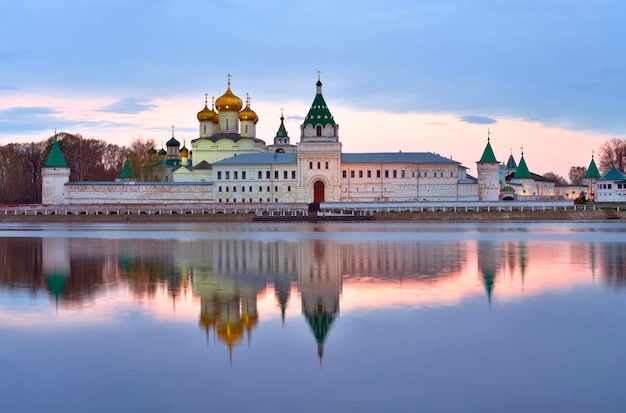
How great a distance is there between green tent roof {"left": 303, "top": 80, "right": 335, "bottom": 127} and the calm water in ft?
134

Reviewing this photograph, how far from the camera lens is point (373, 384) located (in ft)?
23.9

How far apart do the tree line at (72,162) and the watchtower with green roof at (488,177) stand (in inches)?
1034

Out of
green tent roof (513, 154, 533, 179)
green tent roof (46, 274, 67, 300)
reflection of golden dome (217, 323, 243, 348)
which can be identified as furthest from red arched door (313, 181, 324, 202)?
reflection of golden dome (217, 323, 243, 348)

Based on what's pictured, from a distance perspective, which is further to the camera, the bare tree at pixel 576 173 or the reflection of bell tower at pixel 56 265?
the bare tree at pixel 576 173

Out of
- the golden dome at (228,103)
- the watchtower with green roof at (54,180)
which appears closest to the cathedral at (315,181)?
→ the watchtower with green roof at (54,180)

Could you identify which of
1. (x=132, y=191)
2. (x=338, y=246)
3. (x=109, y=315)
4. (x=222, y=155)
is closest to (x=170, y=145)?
(x=222, y=155)

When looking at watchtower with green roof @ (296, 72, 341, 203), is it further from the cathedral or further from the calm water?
the calm water

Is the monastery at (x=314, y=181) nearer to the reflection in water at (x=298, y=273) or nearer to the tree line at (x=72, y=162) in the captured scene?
the tree line at (x=72, y=162)

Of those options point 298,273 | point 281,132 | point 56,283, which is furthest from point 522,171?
point 56,283

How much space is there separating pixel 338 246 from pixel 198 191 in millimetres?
36337

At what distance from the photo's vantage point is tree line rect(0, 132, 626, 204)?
2906 inches

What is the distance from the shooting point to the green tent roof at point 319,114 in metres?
58.4

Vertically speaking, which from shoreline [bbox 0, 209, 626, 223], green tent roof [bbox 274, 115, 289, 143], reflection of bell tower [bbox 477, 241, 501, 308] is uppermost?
green tent roof [bbox 274, 115, 289, 143]

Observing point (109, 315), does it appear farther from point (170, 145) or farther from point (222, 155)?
point (170, 145)
